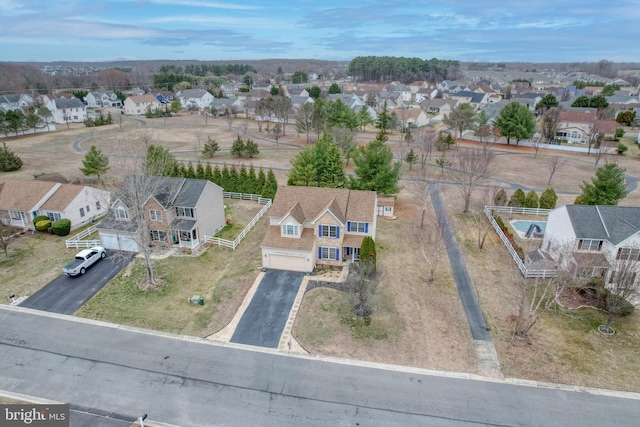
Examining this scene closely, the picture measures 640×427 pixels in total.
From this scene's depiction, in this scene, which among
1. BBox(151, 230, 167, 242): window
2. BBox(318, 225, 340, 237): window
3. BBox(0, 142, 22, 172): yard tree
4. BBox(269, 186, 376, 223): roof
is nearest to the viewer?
BBox(318, 225, 340, 237): window

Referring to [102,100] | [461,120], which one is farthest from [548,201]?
[102,100]

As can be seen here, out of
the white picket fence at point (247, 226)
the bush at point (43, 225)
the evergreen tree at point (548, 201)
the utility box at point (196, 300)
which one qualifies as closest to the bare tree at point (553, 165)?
the evergreen tree at point (548, 201)

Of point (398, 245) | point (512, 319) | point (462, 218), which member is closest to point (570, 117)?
point (462, 218)

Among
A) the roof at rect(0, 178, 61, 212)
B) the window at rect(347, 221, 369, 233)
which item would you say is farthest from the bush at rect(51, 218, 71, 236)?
the window at rect(347, 221, 369, 233)

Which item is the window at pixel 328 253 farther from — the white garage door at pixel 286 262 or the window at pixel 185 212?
the window at pixel 185 212

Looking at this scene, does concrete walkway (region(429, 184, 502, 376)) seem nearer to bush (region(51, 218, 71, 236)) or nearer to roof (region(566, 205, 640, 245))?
roof (region(566, 205, 640, 245))

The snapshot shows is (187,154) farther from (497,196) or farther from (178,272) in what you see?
(497,196)
